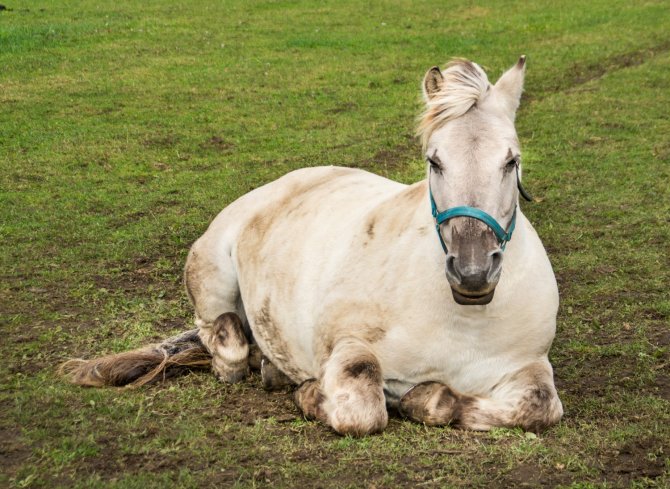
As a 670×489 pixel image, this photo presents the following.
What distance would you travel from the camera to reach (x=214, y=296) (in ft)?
20.4

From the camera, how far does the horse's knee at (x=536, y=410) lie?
14.6 ft

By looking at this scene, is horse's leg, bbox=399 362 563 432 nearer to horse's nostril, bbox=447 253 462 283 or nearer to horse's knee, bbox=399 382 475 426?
horse's knee, bbox=399 382 475 426

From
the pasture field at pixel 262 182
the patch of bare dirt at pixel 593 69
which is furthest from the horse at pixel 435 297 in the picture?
the patch of bare dirt at pixel 593 69

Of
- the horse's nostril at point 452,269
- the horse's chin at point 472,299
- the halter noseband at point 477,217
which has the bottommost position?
the horse's chin at point 472,299

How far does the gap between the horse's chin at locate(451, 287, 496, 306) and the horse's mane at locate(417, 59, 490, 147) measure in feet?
2.62

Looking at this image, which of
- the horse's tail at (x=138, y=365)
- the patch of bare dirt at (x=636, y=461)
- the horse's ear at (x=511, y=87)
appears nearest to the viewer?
the patch of bare dirt at (x=636, y=461)

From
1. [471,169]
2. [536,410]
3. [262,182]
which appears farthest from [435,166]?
[262,182]

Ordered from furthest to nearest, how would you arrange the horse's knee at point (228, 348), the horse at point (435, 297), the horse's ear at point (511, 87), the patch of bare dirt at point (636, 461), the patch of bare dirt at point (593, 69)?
the patch of bare dirt at point (593, 69), the horse's knee at point (228, 348), the horse's ear at point (511, 87), the horse at point (435, 297), the patch of bare dirt at point (636, 461)

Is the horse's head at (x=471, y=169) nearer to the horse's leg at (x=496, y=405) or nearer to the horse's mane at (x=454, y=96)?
the horse's mane at (x=454, y=96)

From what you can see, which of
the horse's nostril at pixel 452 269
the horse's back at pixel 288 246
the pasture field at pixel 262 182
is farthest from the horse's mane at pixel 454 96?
the pasture field at pixel 262 182

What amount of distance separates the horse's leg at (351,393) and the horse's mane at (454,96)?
1.06m

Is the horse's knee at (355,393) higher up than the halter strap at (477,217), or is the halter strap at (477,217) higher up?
the halter strap at (477,217)

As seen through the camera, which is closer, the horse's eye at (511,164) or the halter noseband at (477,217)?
the halter noseband at (477,217)

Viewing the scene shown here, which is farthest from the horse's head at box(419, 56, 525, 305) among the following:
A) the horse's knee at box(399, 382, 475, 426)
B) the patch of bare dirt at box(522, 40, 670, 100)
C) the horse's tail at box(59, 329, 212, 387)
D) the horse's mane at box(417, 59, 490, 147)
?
the patch of bare dirt at box(522, 40, 670, 100)
